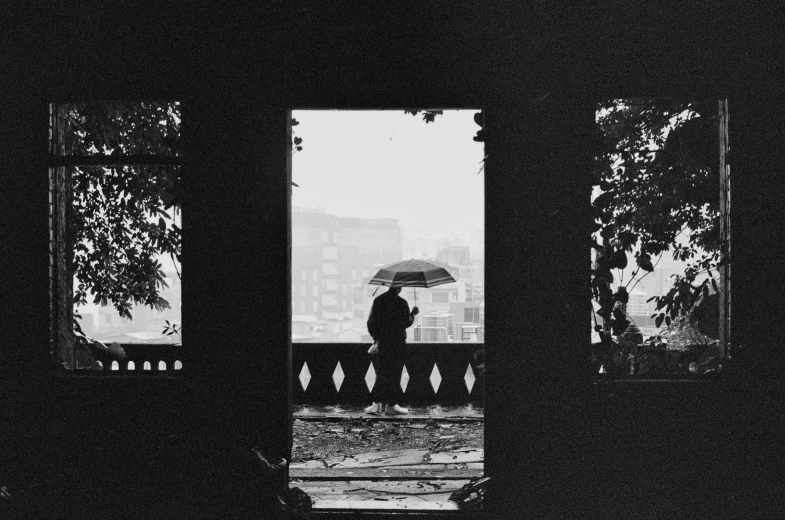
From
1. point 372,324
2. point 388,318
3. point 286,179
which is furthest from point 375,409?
point 286,179

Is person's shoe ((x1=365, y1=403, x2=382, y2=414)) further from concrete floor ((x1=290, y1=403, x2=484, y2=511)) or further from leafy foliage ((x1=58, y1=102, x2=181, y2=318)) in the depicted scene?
leafy foliage ((x1=58, y1=102, x2=181, y2=318))

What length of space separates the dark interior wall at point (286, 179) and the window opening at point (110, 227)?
174 millimetres

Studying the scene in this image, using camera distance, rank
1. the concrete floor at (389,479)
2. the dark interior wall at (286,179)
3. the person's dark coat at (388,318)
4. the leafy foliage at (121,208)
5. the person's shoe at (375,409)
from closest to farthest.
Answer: the dark interior wall at (286,179), the concrete floor at (389,479), the leafy foliage at (121,208), the person's dark coat at (388,318), the person's shoe at (375,409)

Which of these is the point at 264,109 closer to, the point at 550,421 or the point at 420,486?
the point at 550,421

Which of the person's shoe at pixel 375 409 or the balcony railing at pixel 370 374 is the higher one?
the balcony railing at pixel 370 374

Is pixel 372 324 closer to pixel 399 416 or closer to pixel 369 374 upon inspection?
pixel 369 374

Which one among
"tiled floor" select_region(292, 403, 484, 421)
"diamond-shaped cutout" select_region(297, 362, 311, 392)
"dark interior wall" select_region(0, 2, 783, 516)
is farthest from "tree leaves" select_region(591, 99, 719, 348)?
"diamond-shaped cutout" select_region(297, 362, 311, 392)

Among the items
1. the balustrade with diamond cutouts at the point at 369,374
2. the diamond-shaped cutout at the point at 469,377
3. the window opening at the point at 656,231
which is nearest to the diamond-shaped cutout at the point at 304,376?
the balustrade with diamond cutouts at the point at 369,374

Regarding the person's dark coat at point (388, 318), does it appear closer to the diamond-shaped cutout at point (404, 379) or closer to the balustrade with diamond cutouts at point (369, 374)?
the balustrade with diamond cutouts at point (369, 374)

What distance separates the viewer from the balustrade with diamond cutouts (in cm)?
1005

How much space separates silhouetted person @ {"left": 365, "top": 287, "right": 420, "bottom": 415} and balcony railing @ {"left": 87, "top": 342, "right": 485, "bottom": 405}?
0.56m

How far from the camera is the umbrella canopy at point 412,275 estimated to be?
374 inches

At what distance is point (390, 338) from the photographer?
30.6 ft

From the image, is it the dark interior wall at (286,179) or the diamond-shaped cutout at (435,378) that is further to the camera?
the diamond-shaped cutout at (435,378)
